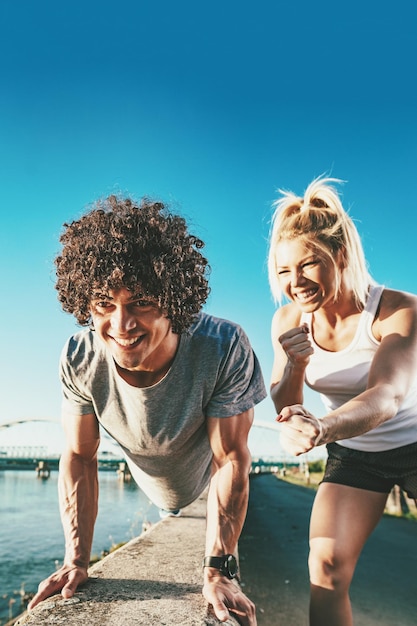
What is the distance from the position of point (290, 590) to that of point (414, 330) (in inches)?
165

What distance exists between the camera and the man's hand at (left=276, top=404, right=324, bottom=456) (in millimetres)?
2070

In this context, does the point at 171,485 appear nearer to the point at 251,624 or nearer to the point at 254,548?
the point at 251,624

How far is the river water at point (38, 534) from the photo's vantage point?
23.4 m

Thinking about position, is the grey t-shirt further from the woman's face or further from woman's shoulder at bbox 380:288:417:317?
woman's shoulder at bbox 380:288:417:317

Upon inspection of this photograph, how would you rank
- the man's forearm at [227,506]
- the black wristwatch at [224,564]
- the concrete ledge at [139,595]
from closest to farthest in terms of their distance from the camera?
A: the concrete ledge at [139,595] < the black wristwatch at [224,564] < the man's forearm at [227,506]

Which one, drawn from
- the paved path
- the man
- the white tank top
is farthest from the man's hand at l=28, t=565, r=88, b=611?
the paved path

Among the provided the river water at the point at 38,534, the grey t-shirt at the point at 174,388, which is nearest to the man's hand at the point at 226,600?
the grey t-shirt at the point at 174,388

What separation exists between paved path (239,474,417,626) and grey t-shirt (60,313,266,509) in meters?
2.71

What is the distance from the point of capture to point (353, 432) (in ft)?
7.50

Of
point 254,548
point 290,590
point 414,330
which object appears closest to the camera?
point 414,330

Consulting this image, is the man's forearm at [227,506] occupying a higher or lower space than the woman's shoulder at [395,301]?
lower

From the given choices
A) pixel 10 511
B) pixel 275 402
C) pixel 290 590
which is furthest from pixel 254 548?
pixel 10 511

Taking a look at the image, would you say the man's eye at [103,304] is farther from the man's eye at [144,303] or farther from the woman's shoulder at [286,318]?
the woman's shoulder at [286,318]

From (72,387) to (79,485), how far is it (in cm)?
53
